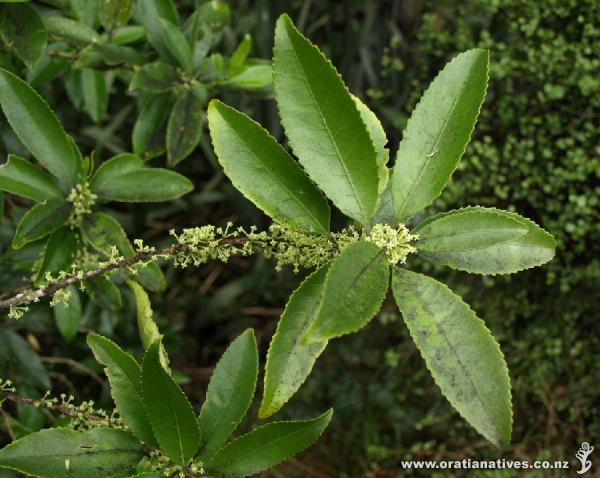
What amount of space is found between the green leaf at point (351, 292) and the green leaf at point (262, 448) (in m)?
0.30

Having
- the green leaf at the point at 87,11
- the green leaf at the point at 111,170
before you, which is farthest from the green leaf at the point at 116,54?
the green leaf at the point at 111,170

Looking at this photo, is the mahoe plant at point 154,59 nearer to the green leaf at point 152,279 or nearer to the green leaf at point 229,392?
the green leaf at point 152,279

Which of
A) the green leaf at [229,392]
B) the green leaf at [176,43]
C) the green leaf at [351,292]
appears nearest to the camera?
the green leaf at [351,292]

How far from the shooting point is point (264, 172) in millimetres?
873

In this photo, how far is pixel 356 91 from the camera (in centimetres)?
257

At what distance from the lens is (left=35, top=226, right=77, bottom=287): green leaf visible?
1157mm

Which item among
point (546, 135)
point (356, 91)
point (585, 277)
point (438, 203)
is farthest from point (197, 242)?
point (356, 91)

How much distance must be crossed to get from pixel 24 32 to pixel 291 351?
2.62 ft

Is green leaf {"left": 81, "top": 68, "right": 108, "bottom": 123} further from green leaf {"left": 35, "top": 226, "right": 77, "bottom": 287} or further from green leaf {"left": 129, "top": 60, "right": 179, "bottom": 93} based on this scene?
green leaf {"left": 35, "top": 226, "right": 77, "bottom": 287}

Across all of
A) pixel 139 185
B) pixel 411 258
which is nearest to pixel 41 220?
pixel 139 185

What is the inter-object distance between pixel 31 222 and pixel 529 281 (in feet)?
5.64

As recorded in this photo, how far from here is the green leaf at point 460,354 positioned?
766 millimetres

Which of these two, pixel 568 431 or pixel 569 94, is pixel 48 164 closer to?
pixel 569 94

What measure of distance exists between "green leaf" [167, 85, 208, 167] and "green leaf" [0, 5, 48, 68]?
303mm
